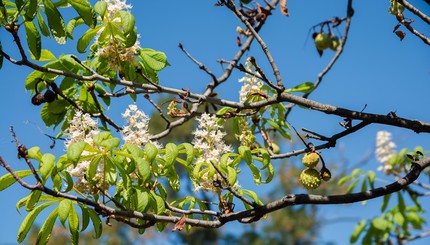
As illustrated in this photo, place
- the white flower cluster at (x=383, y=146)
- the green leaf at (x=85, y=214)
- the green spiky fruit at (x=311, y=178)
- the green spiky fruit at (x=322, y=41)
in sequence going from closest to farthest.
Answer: the green leaf at (x=85, y=214)
the green spiky fruit at (x=311, y=178)
the green spiky fruit at (x=322, y=41)
the white flower cluster at (x=383, y=146)

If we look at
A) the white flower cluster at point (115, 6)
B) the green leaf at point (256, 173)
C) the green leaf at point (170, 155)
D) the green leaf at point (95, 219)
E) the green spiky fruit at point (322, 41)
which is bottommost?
the green leaf at point (95, 219)

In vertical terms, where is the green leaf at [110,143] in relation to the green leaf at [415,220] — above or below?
below

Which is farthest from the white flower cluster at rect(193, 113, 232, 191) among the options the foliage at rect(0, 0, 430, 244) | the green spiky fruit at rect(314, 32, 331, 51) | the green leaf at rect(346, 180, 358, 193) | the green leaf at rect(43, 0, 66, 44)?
the green leaf at rect(346, 180, 358, 193)

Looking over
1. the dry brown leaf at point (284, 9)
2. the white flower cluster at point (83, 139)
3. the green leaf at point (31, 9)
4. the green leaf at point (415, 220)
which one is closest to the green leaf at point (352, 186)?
the green leaf at point (415, 220)

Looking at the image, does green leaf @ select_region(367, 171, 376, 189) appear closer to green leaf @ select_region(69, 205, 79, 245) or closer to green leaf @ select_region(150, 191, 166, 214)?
green leaf @ select_region(150, 191, 166, 214)

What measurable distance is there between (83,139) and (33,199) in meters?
0.35

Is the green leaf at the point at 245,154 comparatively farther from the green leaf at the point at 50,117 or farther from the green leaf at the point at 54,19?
the green leaf at the point at 50,117

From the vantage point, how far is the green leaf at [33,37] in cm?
211

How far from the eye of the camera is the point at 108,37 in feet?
7.56

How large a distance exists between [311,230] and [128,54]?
51.9 feet

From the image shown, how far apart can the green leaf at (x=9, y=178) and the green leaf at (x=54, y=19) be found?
1.67ft

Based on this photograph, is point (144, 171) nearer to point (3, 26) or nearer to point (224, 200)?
point (224, 200)

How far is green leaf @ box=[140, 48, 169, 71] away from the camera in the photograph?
2.29 metres

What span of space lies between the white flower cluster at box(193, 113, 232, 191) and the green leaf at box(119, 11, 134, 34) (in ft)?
1.56
